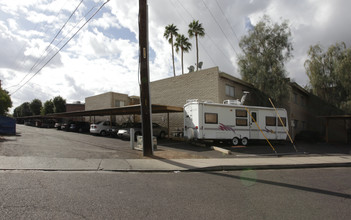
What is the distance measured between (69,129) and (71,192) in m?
25.5

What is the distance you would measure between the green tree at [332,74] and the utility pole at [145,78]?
21.2 metres

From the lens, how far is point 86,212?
379cm

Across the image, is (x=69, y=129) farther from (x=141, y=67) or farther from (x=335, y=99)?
(x=335, y=99)

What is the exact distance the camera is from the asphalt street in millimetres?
3859

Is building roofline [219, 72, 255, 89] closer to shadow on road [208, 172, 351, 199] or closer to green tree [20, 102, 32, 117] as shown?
shadow on road [208, 172, 351, 199]

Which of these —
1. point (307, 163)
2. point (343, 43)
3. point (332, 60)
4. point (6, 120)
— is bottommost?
point (307, 163)

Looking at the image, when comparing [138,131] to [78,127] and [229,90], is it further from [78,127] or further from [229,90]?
[78,127]

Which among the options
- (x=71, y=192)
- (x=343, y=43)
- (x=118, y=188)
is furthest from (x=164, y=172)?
(x=343, y=43)

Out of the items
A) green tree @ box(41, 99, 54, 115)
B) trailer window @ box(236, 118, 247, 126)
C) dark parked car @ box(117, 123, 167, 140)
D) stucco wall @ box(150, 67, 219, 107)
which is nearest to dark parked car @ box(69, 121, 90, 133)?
stucco wall @ box(150, 67, 219, 107)

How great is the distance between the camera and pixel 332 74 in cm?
2270

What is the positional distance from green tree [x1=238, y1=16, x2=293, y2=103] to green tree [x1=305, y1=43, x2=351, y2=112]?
574 centimetres

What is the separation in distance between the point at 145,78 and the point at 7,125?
15.9 metres

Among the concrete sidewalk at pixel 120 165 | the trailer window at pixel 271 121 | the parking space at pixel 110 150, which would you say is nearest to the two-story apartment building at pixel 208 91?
the trailer window at pixel 271 121

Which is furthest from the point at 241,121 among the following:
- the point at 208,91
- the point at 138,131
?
the point at 138,131
